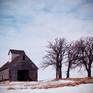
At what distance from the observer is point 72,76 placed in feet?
18.3

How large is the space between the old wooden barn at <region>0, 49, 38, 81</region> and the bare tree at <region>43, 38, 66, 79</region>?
0.82ft

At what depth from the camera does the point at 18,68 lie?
5.70 metres

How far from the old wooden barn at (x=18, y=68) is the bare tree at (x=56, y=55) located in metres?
0.25


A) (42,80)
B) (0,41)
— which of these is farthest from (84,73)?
(0,41)

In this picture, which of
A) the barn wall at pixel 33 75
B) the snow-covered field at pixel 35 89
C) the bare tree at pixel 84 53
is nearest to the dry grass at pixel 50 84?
the snow-covered field at pixel 35 89

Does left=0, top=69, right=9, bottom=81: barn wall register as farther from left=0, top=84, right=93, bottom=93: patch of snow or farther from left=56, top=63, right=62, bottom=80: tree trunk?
left=56, top=63, right=62, bottom=80: tree trunk

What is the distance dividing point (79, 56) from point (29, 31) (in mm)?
957

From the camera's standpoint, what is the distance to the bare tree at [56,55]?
18.0ft

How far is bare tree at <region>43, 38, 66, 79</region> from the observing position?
5500 mm

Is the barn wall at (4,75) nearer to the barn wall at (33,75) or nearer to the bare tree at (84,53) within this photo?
the barn wall at (33,75)

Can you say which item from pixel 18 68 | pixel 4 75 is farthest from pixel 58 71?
pixel 4 75

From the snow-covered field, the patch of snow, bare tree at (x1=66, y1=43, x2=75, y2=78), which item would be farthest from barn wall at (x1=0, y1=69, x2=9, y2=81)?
bare tree at (x1=66, y1=43, x2=75, y2=78)

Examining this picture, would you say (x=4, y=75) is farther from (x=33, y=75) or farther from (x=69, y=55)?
(x=69, y=55)

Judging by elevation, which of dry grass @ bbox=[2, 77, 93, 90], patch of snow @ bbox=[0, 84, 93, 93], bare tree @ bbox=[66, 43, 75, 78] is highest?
bare tree @ bbox=[66, 43, 75, 78]
